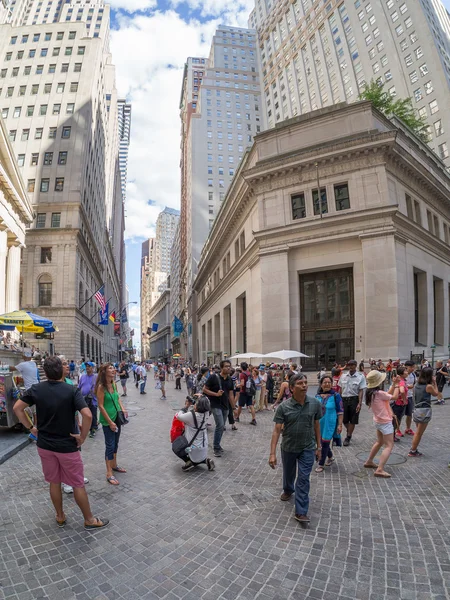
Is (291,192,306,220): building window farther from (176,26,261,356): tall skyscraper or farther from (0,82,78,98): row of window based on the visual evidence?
(176,26,261,356): tall skyscraper

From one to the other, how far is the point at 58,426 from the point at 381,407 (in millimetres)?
5317

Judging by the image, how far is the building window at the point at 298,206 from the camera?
24.5m

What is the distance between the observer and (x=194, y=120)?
81.2 m

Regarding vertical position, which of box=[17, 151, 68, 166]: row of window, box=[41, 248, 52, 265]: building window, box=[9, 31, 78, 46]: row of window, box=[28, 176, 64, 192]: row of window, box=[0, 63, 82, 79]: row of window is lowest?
box=[41, 248, 52, 265]: building window

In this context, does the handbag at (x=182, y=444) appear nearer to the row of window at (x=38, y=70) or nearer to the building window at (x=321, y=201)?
the building window at (x=321, y=201)

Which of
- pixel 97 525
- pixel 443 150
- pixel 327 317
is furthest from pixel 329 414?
pixel 443 150

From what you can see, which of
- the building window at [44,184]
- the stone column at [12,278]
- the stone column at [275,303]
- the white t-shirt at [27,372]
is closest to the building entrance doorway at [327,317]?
the stone column at [275,303]

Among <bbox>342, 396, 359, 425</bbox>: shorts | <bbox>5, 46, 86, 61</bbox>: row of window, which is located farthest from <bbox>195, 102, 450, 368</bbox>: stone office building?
<bbox>5, 46, 86, 61</bbox>: row of window

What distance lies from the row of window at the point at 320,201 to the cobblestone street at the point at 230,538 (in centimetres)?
1978

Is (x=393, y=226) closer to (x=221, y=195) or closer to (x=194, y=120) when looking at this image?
(x=221, y=195)

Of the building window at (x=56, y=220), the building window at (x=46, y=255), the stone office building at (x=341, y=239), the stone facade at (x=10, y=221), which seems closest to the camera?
the stone office building at (x=341, y=239)

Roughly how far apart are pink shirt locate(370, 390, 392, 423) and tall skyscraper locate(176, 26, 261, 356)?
62.0 metres

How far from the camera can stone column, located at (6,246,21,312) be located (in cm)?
3133

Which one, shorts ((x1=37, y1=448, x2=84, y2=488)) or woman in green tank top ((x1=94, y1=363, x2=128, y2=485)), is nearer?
shorts ((x1=37, y1=448, x2=84, y2=488))
